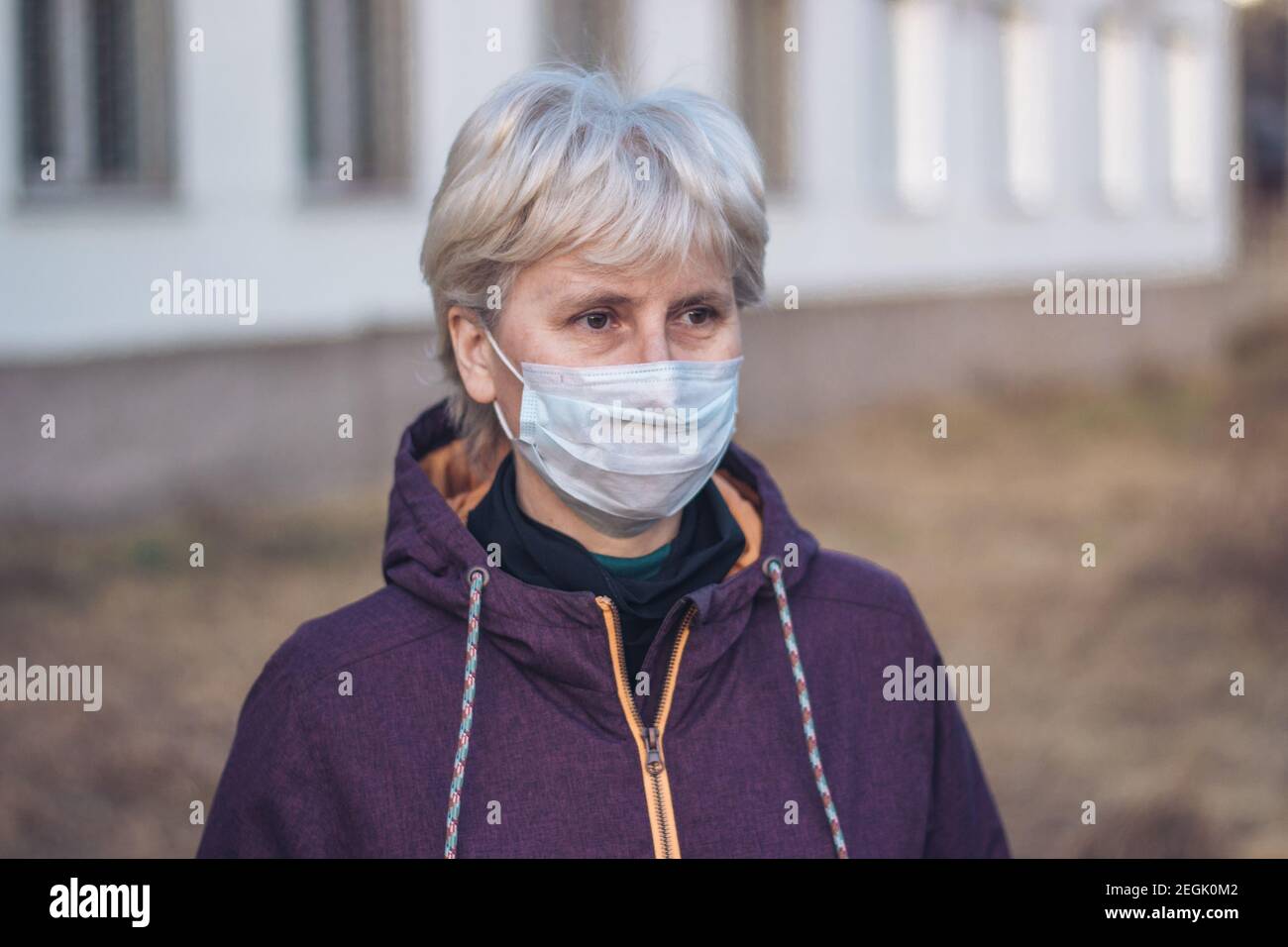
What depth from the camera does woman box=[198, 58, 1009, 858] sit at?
233 cm

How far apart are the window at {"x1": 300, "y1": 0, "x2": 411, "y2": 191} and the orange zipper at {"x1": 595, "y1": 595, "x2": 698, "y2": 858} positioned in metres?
Result: 9.68

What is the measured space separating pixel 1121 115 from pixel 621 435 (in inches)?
845

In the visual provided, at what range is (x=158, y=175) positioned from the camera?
423 inches

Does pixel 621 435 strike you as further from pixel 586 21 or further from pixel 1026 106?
pixel 1026 106

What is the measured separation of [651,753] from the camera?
236cm

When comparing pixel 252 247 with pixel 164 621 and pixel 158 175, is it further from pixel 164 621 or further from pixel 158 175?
pixel 164 621

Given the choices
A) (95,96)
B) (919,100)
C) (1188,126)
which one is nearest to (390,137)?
(95,96)

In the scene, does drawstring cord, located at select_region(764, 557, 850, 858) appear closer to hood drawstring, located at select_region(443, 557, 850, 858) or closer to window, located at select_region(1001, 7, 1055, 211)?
hood drawstring, located at select_region(443, 557, 850, 858)

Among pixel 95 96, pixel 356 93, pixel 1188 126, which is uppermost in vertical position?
pixel 1188 126

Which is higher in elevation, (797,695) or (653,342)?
(653,342)

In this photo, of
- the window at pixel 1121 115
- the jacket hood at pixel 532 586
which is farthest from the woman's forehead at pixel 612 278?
the window at pixel 1121 115

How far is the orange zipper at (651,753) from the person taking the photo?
7.68 feet

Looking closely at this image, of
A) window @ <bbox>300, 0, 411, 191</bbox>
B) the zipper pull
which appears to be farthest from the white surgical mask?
window @ <bbox>300, 0, 411, 191</bbox>
